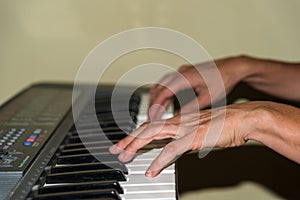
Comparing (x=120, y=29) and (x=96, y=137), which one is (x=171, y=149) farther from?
(x=120, y=29)

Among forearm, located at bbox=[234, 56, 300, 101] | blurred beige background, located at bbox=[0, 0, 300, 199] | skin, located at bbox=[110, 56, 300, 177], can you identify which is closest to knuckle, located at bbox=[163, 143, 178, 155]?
skin, located at bbox=[110, 56, 300, 177]

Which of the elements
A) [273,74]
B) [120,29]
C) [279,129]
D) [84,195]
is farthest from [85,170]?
[120,29]

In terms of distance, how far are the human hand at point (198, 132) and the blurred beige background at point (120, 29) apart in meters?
0.83

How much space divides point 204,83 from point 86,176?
0.55 m

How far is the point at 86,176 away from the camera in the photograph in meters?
1.04

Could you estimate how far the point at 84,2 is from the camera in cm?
186

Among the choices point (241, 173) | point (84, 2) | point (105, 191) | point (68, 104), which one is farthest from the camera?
point (241, 173)

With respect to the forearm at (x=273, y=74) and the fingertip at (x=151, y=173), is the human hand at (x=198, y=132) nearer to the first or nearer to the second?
the fingertip at (x=151, y=173)

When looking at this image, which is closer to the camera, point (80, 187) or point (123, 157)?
point (80, 187)

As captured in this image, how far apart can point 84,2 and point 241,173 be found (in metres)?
0.81

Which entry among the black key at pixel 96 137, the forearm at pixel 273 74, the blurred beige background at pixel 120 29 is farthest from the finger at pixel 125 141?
the blurred beige background at pixel 120 29

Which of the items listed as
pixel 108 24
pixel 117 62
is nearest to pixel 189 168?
pixel 117 62

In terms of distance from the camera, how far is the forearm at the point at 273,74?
1517 millimetres

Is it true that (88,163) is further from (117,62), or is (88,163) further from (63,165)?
(117,62)
